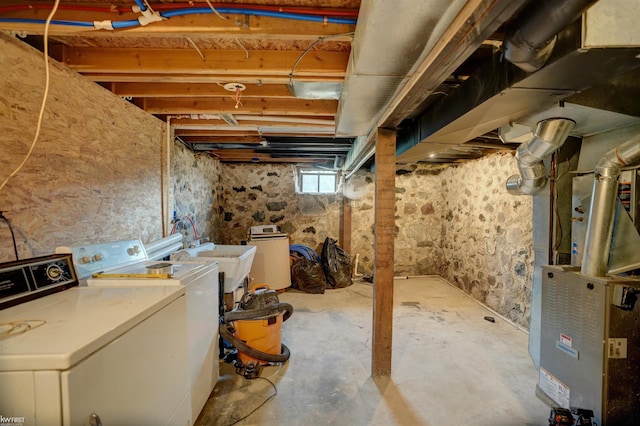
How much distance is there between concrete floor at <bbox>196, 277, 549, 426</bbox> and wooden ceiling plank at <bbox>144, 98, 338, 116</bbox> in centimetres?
213

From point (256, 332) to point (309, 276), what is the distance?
6.62ft

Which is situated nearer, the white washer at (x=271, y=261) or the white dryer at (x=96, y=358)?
the white dryer at (x=96, y=358)

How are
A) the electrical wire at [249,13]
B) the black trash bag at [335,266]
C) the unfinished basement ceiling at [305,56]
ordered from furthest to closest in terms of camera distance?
the black trash bag at [335,266]
the electrical wire at [249,13]
the unfinished basement ceiling at [305,56]

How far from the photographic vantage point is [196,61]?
1.66 meters

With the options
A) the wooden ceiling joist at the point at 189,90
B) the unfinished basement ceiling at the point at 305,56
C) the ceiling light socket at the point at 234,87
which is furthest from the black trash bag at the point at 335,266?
the ceiling light socket at the point at 234,87

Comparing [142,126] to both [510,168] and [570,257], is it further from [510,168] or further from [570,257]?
[510,168]

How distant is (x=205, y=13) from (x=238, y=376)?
2337mm

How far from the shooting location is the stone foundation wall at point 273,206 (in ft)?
15.7

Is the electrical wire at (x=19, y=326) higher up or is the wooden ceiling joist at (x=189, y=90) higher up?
the wooden ceiling joist at (x=189, y=90)

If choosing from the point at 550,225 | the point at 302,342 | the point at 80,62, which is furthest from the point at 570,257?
the point at 80,62

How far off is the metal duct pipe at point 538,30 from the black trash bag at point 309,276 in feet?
11.5

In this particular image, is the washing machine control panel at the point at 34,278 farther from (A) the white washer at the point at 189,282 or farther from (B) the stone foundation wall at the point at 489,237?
(B) the stone foundation wall at the point at 489,237

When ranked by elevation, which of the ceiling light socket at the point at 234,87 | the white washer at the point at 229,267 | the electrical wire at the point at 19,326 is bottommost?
the white washer at the point at 229,267

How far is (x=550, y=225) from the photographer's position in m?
2.06
